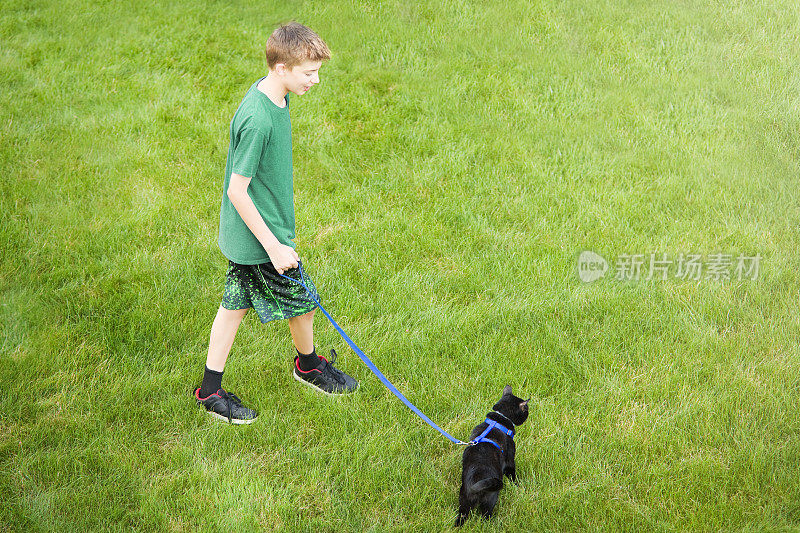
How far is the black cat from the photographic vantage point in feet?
8.99

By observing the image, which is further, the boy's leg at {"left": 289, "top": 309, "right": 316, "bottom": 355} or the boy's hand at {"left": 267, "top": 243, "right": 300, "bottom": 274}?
the boy's leg at {"left": 289, "top": 309, "right": 316, "bottom": 355}

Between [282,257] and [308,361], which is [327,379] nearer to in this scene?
[308,361]

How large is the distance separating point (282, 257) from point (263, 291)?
0.37 metres

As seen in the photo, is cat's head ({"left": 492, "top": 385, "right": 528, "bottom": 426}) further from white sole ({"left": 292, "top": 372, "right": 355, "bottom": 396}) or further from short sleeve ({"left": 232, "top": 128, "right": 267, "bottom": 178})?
short sleeve ({"left": 232, "top": 128, "right": 267, "bottom": 178})

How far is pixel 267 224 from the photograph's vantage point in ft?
10.2

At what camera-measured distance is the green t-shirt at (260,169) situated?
2854mm

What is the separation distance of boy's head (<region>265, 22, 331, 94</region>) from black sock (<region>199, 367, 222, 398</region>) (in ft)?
4.88

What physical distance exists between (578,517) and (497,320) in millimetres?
1385

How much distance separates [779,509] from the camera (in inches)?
114

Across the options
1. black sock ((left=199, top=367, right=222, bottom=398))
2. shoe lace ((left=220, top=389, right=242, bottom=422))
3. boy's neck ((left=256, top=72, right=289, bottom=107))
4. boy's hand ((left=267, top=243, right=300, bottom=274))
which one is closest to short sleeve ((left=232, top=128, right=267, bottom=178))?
boy's neck ((left=256, top=72, right=289, bottom=107))

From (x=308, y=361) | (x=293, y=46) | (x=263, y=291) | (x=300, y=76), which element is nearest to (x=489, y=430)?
(x=308, y=361)

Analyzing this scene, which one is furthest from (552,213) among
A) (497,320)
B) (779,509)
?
(779,509)

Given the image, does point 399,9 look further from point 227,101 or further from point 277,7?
point 227,101

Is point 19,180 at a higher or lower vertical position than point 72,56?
lower
